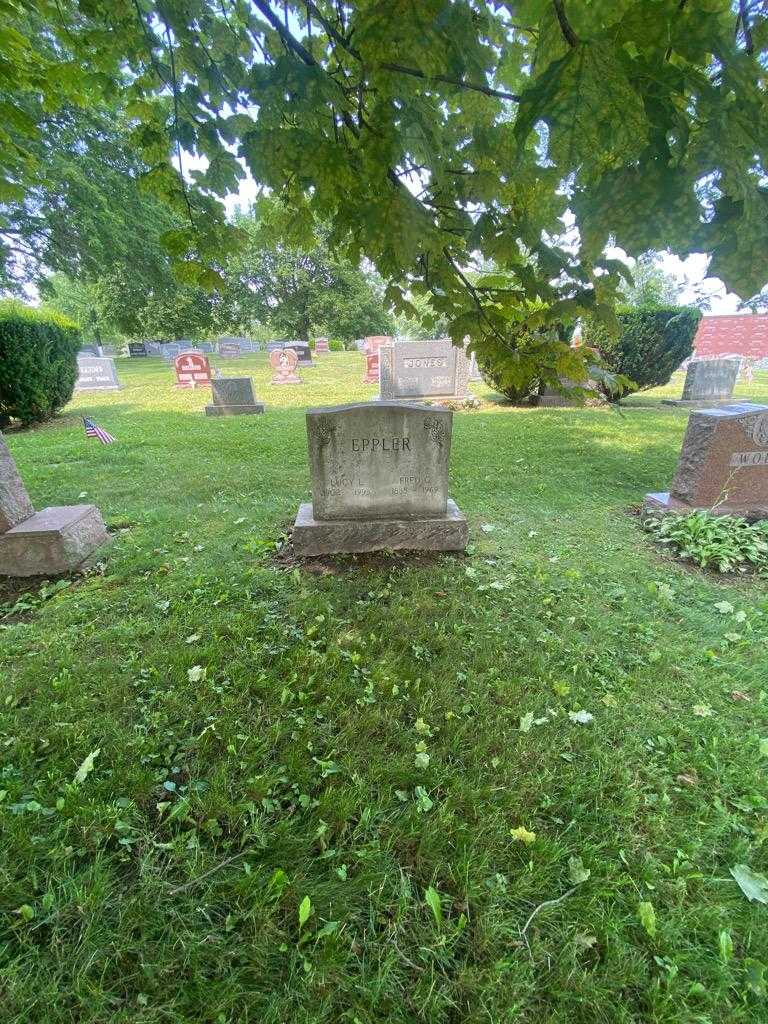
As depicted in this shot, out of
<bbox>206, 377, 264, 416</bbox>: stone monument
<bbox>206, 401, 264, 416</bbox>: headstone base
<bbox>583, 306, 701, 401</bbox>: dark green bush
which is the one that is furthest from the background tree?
<bbox>583, 306, 701, 401</bbox>: dark green bush

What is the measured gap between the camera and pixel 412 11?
47.2 inches

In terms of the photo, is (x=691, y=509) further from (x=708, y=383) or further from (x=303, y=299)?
(x=303, y=299)

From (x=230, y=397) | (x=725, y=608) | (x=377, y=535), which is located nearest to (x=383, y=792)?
(x=377, y=535)

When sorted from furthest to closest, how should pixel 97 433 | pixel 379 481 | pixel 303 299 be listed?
1. pixel 303 299
2. pixel 97 433
3. pixel 379 481

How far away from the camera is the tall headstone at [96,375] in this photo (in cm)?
1596

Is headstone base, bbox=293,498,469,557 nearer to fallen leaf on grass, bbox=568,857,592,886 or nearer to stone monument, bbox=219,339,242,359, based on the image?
fallen leaf on grass, bbox=568,857,592,886

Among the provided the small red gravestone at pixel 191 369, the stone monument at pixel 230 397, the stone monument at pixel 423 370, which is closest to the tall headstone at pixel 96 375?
the small red gravestone at pixel 191 369

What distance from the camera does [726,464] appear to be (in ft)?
14.3

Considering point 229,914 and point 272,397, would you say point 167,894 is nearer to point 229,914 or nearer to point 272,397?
point 229,914

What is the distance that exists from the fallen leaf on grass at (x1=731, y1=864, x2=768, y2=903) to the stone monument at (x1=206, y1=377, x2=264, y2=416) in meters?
11.6

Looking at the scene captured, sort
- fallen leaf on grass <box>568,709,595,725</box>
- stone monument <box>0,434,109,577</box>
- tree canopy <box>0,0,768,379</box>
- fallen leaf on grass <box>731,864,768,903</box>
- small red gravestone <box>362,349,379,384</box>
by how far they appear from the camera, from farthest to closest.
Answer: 1. small red gravestone <box>362,349,379,384</box>
2. stone monument <box>0,434,109,577</box>
3. fallen leaf on grass <box>568,709,595,725</box>
4. fallen leaf on grass <box>731,864,768,903</box>
5. tree canopy <box>0,0,768,379</box>

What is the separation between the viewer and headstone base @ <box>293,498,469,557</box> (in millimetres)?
3770

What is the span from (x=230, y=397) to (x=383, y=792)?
444 inches

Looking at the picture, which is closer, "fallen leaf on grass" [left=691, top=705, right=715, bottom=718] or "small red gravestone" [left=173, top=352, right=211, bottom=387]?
"fallen leaf on grass" [left=691, top=705, right=715, bottom=718]
